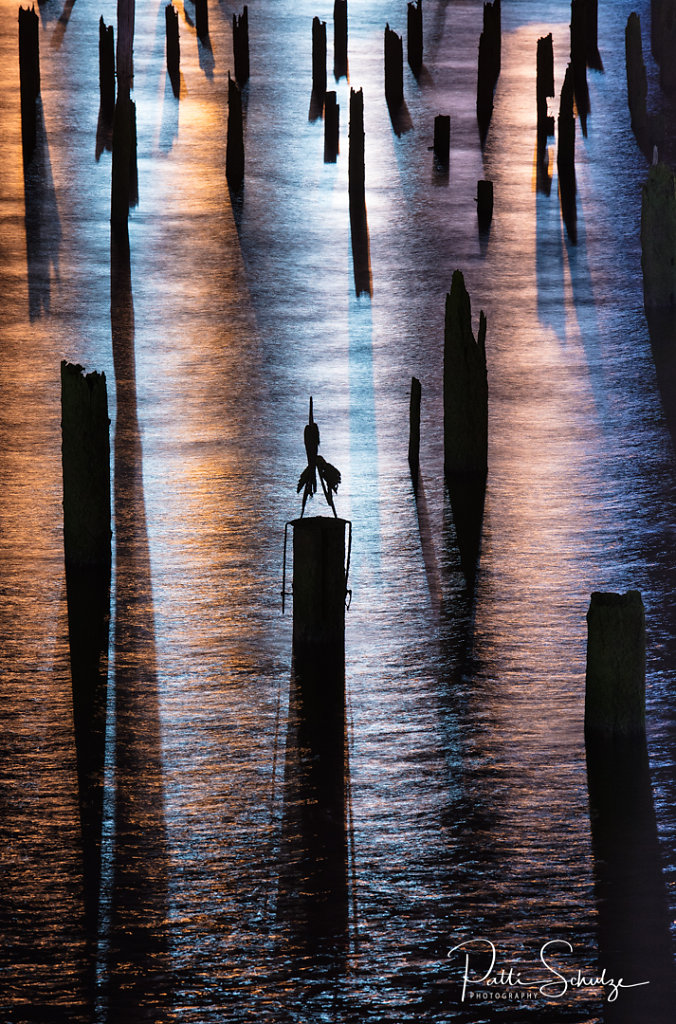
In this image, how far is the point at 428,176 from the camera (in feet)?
57.7

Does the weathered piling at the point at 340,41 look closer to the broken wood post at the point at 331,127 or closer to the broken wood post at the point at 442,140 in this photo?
the broken wood post at the point at 331,127

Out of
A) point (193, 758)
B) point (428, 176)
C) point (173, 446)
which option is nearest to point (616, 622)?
point (193, 758)

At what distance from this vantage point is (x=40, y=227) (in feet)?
53.1

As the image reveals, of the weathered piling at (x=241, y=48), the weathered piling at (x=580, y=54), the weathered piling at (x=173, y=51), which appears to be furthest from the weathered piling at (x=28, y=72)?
the weathered piling at (x=580, y=54)

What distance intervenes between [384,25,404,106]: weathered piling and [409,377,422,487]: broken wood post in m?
8.69

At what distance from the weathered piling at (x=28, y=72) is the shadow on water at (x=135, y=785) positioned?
7.00 metres

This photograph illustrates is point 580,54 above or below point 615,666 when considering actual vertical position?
above

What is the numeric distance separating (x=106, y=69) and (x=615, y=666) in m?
13.5

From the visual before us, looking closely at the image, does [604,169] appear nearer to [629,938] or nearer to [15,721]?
[15,721]

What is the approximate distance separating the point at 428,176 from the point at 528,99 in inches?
106

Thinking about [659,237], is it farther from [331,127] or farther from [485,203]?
[331,127]

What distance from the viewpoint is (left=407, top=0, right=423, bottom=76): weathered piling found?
801 inches

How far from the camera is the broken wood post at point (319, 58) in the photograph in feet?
63.5

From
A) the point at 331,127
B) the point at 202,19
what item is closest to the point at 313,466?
the point at 331,127
